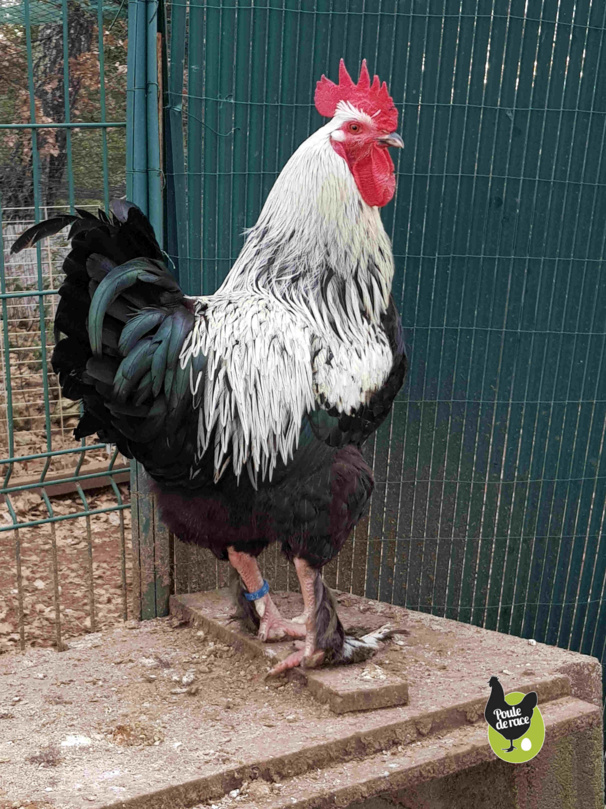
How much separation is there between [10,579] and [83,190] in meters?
3.11

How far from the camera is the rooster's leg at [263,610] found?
156 inches

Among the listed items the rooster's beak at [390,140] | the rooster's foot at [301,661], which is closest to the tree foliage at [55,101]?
the rooster's beak at [390,140]

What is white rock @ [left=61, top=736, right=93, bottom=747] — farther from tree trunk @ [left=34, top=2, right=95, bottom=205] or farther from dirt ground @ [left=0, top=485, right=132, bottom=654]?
tree trunk @ [left=34, top=2, right=95, bottom=205]

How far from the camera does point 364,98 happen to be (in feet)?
11.6

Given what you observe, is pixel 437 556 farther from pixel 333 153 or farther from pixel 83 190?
pixel 83 190

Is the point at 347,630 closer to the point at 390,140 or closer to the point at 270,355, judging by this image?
the point at 270,355

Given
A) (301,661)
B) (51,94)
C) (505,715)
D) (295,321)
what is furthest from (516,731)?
(51,94)

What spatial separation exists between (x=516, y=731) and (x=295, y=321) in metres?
1.93

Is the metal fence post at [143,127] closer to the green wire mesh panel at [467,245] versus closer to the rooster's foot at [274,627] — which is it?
the green wire mesh panel at [467,245]

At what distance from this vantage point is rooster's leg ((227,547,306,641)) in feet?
13.0

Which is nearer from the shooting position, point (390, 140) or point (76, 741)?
point (76, 741)

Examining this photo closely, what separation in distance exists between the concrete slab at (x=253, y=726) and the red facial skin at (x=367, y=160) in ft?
6.90

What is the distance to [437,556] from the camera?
501cm

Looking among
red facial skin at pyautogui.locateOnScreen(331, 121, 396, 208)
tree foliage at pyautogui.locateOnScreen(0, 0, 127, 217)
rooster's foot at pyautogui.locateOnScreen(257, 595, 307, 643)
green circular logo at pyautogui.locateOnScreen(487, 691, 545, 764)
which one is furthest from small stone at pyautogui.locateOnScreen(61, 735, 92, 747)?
tree foliage at pyautogui.locateOnScreen(0, 0, 127, 217)
